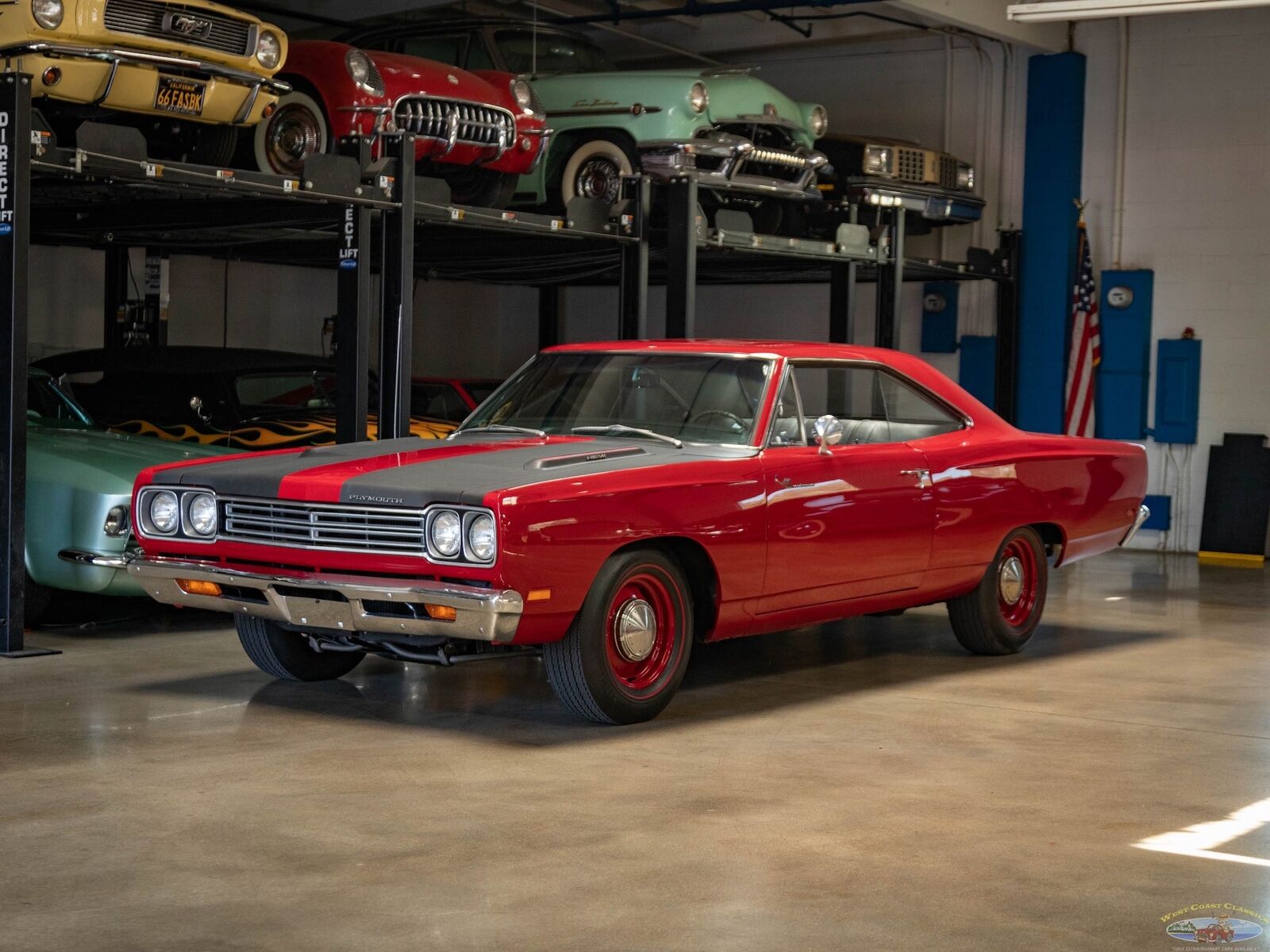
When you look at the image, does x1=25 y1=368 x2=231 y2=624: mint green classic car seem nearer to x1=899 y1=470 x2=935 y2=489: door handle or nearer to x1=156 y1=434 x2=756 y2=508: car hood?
x1=156 y1=434 x2=756 y2=508: car hood

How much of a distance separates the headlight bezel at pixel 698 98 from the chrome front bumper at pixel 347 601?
6.17m

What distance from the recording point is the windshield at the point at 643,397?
6.44 meters

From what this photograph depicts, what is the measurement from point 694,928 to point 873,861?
29.4 inches

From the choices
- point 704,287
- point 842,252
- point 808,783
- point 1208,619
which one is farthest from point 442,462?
point 704,287

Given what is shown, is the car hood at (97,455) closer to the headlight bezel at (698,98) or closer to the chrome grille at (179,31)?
the chrome grille at (179,31)

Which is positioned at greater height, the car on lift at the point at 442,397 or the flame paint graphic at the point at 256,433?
the car on lift at the point at 442,397

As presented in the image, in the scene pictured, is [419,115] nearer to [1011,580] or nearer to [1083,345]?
[1011,580]

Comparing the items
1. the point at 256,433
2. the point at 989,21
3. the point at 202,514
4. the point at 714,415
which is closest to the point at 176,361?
the point at 256,433

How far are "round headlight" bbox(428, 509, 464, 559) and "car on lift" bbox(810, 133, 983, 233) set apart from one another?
804cm

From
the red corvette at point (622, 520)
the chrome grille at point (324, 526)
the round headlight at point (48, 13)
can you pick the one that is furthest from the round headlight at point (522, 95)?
the chrome grille at point (324, 526)

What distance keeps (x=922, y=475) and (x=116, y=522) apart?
3549 millimetres

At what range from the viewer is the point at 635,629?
19.0ft

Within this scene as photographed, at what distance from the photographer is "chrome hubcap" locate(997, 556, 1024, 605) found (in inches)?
301

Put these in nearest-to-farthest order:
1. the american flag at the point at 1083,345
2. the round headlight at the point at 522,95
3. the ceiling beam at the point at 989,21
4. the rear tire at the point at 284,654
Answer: the rear tire at the point at 284,654
the round headlight at the point at 522,95
the ceiling beam at the point at 989,21
the american flag at the point at 1083,345
